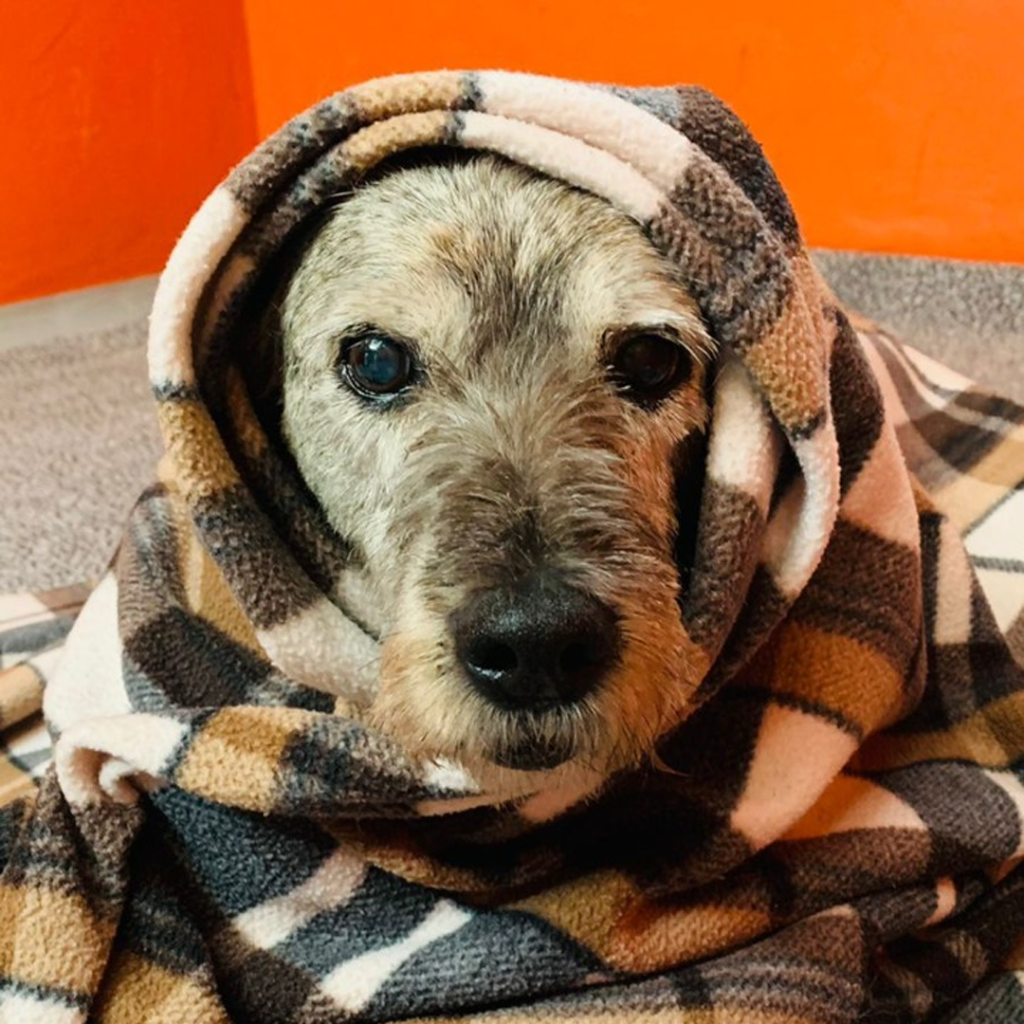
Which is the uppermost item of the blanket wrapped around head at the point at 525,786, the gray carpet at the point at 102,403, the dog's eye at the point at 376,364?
the dog's eye at the point at 376,364

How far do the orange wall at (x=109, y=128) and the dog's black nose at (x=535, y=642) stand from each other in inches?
80.5

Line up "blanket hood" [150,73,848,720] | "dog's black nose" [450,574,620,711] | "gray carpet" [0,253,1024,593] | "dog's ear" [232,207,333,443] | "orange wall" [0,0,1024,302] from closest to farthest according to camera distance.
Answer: "dog's black nose" [450,574,620,711]
"blanket hood" [150,73,848,720]
"dog's ear" [232,207,333,443]
"gray carpet" [0,253,1024,593]
"orange wall" [0,0,1024,302]

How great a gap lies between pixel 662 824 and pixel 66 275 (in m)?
2.07

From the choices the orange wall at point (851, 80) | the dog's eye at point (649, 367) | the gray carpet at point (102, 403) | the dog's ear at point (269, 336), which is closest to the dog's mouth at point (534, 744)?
the dog's eye at point (649, 367)

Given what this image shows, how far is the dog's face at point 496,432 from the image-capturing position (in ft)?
2.76

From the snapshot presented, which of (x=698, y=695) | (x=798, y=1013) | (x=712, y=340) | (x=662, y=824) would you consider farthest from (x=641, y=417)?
(x=798, y=1013)

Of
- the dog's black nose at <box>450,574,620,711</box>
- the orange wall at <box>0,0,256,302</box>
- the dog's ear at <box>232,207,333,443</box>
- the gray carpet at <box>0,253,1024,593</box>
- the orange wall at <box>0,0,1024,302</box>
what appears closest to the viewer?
the dog's black nose at <box>450,574,620,711</box>

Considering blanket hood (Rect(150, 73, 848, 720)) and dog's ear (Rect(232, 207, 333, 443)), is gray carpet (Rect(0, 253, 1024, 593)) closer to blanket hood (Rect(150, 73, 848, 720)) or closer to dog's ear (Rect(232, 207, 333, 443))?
dog's ear (Rect(232, 207, 333, 443))

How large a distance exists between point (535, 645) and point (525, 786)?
20cm

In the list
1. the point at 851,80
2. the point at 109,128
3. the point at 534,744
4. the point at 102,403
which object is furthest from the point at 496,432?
the point at 109,128

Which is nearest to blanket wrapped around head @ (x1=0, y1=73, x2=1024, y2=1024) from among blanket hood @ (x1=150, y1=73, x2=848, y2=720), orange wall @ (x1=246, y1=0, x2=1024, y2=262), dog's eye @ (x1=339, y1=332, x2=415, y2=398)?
blanket hood @ (x1=150, y1=73, x2=848, y2=720)

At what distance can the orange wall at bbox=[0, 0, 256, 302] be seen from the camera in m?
2.41

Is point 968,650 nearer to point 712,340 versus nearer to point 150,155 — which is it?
point 712,340

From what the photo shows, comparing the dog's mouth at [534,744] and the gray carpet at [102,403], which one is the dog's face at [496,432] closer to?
the dog's mouth at [534,744]
